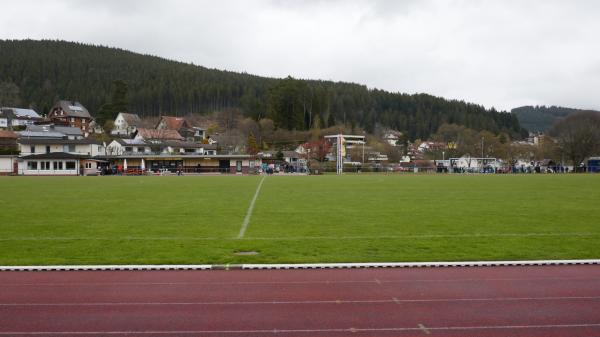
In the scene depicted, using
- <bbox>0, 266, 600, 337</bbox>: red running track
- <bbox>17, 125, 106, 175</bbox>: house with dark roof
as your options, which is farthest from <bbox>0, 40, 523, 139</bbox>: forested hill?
<bbox>0, 266, 600, 337</bbox>: red running track

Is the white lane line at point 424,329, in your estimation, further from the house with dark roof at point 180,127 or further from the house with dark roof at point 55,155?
the house with dark roof at point 180,127

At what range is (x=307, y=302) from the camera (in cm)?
876

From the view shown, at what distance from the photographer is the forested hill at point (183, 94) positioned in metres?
148

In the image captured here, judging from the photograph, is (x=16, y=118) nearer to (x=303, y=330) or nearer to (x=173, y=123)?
(x=173, y=123)

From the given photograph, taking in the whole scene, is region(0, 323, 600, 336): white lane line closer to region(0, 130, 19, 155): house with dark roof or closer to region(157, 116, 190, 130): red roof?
region(0, 130, 19, 155): house with dark roof

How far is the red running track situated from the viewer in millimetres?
7512

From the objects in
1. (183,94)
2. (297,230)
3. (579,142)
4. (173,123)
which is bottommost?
(297,230)

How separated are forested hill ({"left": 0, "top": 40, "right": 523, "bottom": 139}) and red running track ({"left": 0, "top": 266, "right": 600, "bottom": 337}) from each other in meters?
124

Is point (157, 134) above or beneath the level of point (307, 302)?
above

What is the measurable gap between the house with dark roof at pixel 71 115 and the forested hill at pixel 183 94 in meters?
4.71

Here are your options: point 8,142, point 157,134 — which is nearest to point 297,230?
point 8,142

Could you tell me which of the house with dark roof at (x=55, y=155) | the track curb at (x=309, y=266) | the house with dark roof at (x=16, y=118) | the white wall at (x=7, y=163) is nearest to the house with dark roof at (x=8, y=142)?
the house with dark roof at (x=55, y=155)

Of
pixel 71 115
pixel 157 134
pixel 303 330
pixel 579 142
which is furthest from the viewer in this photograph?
pixel 71 115

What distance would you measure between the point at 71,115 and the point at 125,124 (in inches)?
669
